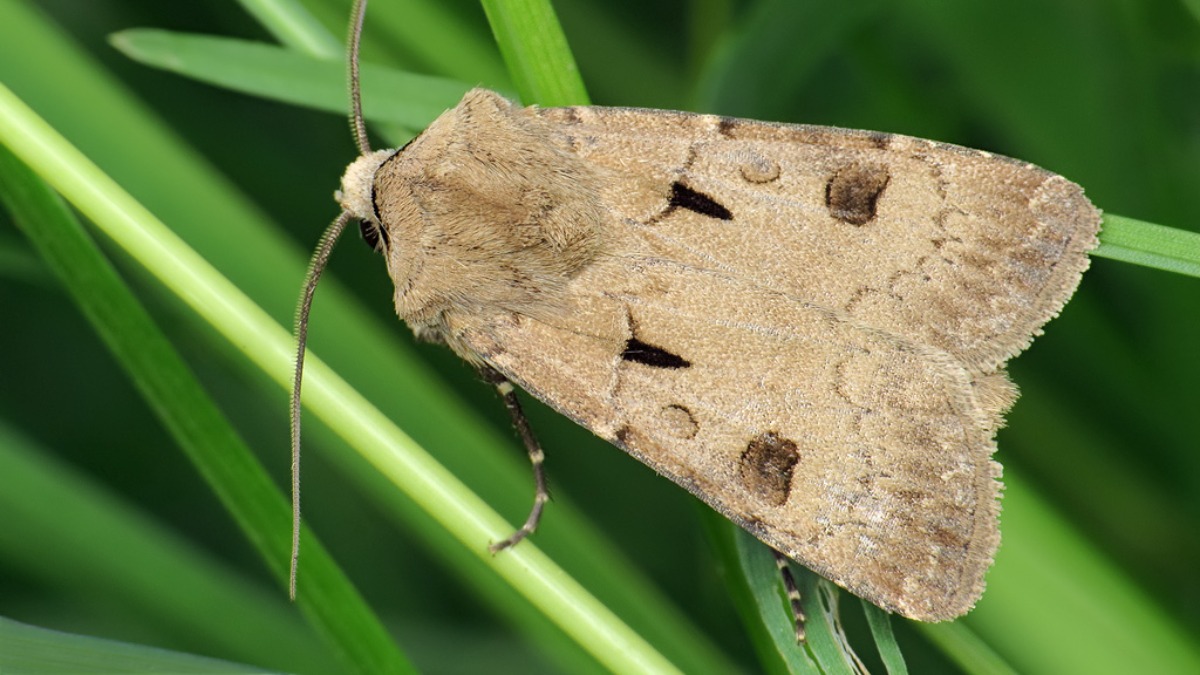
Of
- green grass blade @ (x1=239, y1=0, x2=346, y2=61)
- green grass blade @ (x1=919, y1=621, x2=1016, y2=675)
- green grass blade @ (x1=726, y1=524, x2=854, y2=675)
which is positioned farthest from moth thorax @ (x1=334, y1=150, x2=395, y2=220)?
green grass blade @ (x1=919, y1=621, x2=1016, y2=675)

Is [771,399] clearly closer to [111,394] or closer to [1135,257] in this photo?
[1135,257]

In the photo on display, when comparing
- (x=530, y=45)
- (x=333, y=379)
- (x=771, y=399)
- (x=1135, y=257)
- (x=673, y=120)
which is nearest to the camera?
(x=333, y=379)

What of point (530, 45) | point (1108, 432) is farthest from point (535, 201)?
point (1108, 432)

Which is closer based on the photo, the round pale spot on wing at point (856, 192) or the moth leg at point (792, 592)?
the moth leg at point (792, 592)

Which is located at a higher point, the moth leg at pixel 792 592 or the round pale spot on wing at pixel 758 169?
the round pale spot on wing at pixel 758 169

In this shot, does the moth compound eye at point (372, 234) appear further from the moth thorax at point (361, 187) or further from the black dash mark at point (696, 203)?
the black dash mark at point (696, 203)

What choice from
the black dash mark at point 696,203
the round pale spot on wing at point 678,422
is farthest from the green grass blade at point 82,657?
the black dash mark at point 696,203
